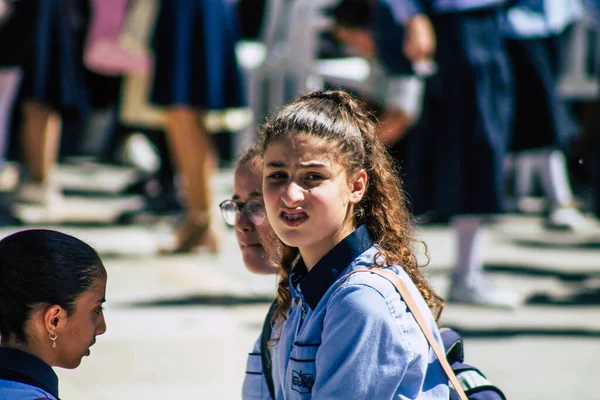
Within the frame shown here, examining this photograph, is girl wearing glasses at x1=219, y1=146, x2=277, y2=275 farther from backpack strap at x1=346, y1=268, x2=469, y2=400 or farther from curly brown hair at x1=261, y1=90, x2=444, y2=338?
backpack strap at x1=346, y1=268, x2=469, y2=400

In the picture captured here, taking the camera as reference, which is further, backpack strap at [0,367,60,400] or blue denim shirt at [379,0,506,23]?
blue denim shirt at [379,0,506,23]

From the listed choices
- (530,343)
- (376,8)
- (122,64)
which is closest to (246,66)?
(122,64)

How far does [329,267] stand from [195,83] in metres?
4.04

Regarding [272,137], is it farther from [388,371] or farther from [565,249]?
[565,249]

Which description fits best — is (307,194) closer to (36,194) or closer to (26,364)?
(26,364)

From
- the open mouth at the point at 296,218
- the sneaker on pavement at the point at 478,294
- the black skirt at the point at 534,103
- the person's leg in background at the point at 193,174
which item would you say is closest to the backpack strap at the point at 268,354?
the open mouth at the point at 296,218

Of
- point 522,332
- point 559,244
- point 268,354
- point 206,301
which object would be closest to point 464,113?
point 522,332

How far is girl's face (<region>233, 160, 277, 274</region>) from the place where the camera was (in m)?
2.93

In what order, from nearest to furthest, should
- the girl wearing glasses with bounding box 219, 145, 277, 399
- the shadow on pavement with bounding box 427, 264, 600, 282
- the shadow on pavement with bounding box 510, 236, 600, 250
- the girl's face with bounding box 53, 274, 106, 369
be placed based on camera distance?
the girl's face with bounding box 53, 274, 106, 369 < the girl wearing glasses with bounding box 219, 145, 277, 399 < the shadow on pavement with bounding box 427, 264, 600, 282 < the shadow on pavement with bounding box 510, 236, 600, 250

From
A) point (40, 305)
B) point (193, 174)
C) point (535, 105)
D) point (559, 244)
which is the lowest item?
point (559, 244)

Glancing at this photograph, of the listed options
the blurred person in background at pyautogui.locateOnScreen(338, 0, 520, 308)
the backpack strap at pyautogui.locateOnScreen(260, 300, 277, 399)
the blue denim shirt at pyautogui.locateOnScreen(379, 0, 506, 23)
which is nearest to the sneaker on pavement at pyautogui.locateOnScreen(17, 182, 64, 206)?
the blurred person in background at pyautogui.locateOnScreen(338, 0, 520, 308)

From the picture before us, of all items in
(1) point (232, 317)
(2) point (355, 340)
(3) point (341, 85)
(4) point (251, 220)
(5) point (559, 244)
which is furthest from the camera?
(5) point (559, 244)

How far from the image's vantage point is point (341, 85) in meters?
6.76

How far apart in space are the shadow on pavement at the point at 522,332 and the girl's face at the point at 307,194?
2.40 m
